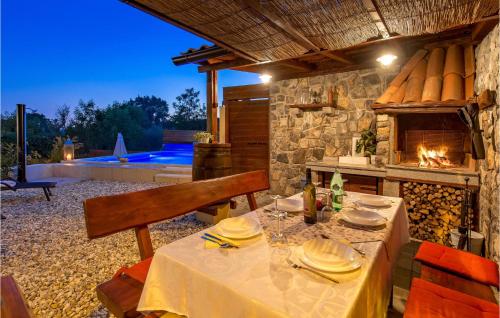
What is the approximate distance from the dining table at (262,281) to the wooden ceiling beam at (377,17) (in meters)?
1.18

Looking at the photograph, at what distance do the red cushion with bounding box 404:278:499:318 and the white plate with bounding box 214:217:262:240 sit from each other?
0.74 metres

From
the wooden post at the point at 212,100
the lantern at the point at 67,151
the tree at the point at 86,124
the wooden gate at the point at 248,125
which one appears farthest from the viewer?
the tree at the point at 86,124

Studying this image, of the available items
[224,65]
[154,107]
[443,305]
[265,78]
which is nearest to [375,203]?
[443,305]

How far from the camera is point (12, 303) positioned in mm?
1145

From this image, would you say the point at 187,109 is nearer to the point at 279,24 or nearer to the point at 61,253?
the point at 61,253

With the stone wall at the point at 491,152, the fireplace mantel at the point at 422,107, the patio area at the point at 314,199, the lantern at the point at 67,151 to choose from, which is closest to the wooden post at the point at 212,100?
the patio area at the point at 314,199

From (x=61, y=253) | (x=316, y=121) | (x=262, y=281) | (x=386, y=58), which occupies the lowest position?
(x=61, y=253)

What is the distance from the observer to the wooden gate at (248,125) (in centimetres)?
557

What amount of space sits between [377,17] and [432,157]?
8.54 feet

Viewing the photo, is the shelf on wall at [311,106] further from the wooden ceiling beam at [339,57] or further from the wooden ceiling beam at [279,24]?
the wooden ceiling beam at [279,24]

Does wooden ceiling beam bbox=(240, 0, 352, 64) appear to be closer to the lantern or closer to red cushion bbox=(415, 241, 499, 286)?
red cushion bbox=(415, 241, 499, 286)

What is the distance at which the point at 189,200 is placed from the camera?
1.82 meters

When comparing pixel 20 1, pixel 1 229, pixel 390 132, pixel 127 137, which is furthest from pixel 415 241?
pixel 20 1

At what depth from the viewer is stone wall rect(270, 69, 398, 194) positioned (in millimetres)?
4242
